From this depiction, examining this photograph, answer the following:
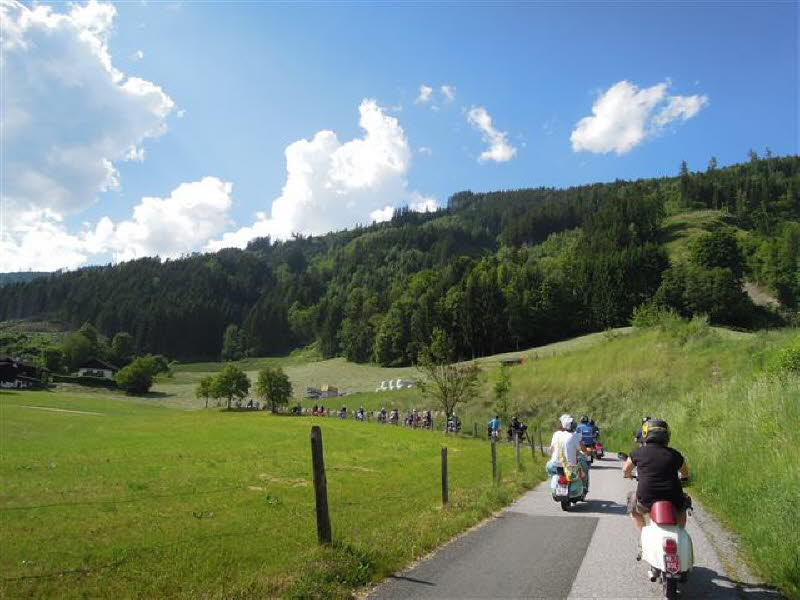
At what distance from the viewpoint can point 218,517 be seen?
38.1ft

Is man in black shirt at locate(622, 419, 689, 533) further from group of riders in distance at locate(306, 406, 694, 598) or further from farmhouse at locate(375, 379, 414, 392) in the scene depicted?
farmhouse at locate(375, 379, 414, 392)

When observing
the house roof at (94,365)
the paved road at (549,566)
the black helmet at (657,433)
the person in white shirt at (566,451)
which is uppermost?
the house roof at (94,365)

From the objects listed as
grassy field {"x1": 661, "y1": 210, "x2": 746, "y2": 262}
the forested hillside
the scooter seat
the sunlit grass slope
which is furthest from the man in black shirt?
grassy field {"x1": 661, "y1": 210, "x2": 746, "y2": 262}

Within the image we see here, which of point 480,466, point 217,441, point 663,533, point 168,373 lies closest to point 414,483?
point 480,466

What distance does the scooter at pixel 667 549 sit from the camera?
5.93 m

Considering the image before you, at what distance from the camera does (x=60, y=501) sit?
13430 millimetres

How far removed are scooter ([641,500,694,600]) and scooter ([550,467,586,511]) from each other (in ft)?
17.0

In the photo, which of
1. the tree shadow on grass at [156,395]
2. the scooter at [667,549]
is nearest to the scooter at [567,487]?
the scooter at [667,549]

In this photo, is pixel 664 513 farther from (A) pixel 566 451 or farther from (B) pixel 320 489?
(A) pixel 566 451

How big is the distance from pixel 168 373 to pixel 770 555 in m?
141

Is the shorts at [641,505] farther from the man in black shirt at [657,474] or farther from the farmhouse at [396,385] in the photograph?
the farmhouse at [396,385]

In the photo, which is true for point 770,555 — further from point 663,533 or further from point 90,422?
point 90,422

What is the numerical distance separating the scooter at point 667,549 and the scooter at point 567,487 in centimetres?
518

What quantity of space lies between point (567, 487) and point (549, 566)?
4.58 m
